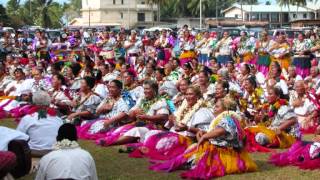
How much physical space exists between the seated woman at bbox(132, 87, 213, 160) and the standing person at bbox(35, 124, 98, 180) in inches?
129

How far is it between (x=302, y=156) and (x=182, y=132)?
5.90ft

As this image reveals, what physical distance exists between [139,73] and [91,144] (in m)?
5.46

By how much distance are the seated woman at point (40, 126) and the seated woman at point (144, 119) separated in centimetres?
207

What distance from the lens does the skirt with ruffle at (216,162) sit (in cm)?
731

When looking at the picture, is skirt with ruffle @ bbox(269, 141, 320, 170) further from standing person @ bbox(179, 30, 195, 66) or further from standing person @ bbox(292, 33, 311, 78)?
standing person @ bbox(179, 30, 195, 66)

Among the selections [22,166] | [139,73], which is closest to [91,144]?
[22,166]

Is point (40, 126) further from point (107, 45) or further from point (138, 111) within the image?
point (107, 45)

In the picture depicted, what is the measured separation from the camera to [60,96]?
11789 millimetres

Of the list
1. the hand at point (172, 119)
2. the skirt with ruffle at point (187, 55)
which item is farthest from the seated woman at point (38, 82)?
the skirt with ruffle at point (187, 55)

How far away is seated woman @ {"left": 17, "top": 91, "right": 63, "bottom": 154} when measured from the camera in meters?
7.36

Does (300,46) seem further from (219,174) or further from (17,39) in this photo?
(17,39)

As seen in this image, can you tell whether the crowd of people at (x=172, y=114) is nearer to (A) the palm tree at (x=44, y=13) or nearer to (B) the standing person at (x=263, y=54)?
(B) the standing person at (x=263, y=54)

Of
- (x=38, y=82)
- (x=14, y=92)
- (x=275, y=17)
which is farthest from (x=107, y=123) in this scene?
(x=275, y=17)

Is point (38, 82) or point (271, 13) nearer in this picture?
point (38, 82)
